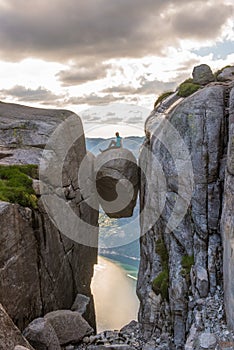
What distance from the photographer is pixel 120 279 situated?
9769 centimetres

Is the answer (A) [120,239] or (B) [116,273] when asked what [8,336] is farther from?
(B) [116,273]

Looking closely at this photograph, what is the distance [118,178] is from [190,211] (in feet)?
43.2

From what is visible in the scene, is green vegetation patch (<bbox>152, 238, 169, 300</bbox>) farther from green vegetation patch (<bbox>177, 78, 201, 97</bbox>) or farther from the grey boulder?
green vegetation patch (<bbox>177, 78, 201, 97</bbox>)

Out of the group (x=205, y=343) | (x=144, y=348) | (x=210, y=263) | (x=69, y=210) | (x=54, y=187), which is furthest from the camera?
(x=69, y=210)

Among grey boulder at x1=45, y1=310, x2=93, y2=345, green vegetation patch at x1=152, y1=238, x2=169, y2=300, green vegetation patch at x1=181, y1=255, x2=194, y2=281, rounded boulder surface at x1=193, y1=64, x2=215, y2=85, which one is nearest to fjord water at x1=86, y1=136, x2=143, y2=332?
rounded boulder surface at x1=193, y1=64, x2=215, y2=85

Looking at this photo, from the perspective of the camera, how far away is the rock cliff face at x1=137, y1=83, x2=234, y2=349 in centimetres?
1998

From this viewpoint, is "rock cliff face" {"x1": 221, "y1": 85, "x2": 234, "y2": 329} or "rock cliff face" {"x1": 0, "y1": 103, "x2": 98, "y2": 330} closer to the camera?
"rock cliff face" {"x1": 221, "y1": 85, "x2": 234, "y2": 329}

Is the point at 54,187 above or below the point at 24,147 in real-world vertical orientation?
below

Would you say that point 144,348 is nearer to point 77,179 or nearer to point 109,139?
point 77,179

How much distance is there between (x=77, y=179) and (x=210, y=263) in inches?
638

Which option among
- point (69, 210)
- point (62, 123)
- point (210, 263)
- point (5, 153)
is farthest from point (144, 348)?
point (62, 123)

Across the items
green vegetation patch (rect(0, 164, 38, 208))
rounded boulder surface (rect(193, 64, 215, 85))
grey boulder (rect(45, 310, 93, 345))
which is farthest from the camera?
rounded boulder surface (rect(193, 64, 215, 85))

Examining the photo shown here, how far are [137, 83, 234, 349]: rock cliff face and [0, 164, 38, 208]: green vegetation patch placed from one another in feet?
30.8

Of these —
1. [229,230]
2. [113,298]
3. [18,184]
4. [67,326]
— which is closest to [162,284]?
[67,326]
